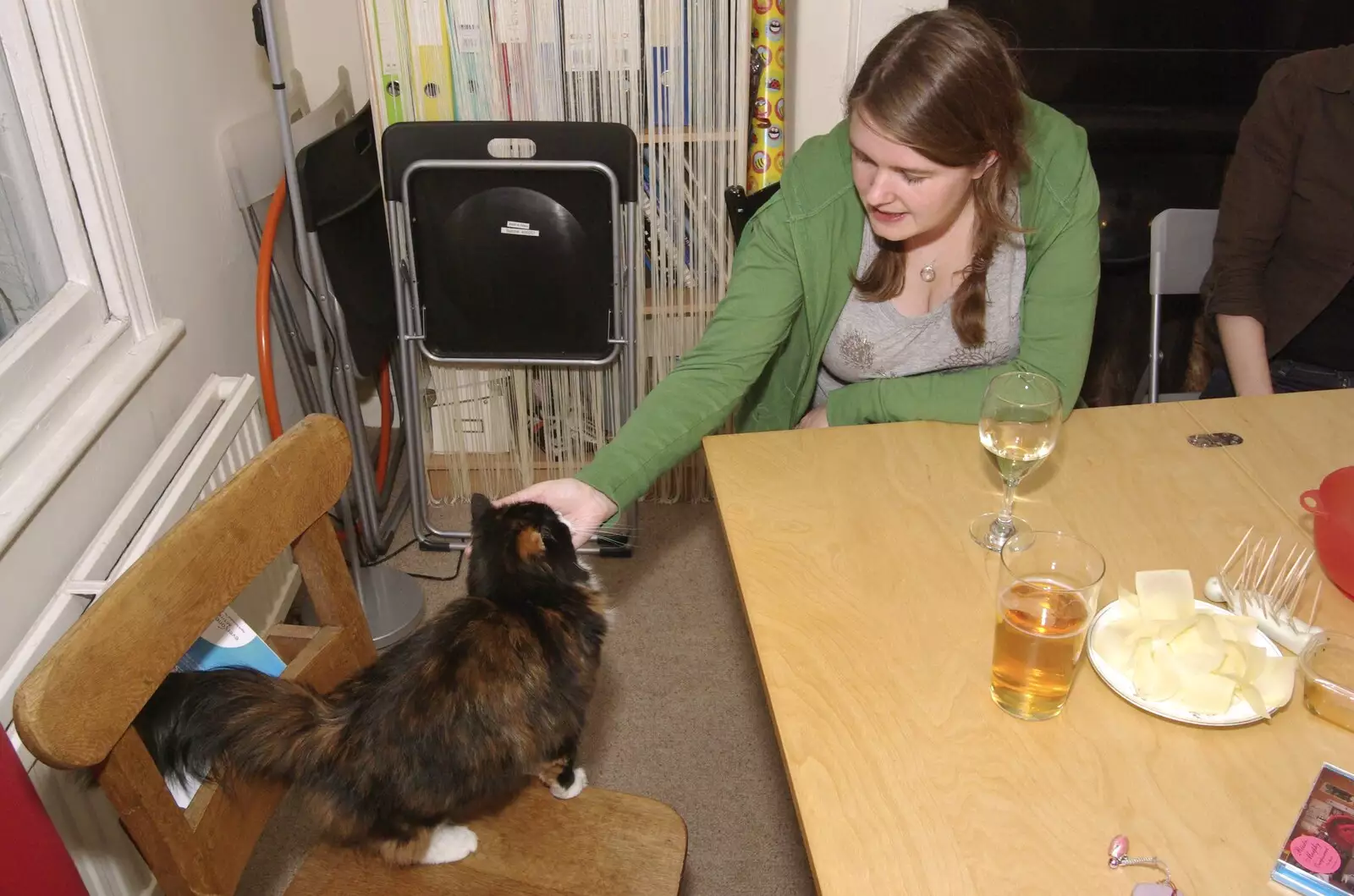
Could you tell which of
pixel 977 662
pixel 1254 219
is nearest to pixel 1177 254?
pixel 1254 219

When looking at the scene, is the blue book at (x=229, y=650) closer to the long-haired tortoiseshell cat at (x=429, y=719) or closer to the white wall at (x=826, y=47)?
the long-haired tortoiseshell cat at (x=429, y=719)

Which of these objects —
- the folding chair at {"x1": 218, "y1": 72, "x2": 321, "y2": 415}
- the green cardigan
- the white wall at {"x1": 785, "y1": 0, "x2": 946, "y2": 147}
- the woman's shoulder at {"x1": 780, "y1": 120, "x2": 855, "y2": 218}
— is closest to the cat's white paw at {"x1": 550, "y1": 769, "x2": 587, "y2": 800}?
the green cardigan

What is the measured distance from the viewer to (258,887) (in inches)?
63.9

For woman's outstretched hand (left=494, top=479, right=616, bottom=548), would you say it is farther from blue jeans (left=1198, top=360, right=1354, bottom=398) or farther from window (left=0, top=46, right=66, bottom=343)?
blue jeans (left=1198, top=360, right=1354, bottom=398)

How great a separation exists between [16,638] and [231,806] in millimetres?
397

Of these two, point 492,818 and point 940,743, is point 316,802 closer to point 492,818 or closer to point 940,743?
point 492,818

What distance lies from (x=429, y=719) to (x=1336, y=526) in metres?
0.97

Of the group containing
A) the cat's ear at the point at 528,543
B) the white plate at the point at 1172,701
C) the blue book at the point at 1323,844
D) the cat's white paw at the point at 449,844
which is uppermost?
the white plate at the point at 1172,701

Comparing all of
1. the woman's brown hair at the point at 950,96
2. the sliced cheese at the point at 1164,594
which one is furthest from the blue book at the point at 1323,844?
the woman's brown hair at the point at 950,96

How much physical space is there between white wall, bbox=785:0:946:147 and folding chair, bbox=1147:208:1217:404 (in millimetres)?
747

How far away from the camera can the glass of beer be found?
862 millimetres

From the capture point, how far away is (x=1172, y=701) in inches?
34.4

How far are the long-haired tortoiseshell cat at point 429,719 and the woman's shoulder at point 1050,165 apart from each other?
86cm

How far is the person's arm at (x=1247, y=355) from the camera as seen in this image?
5.98 feet
